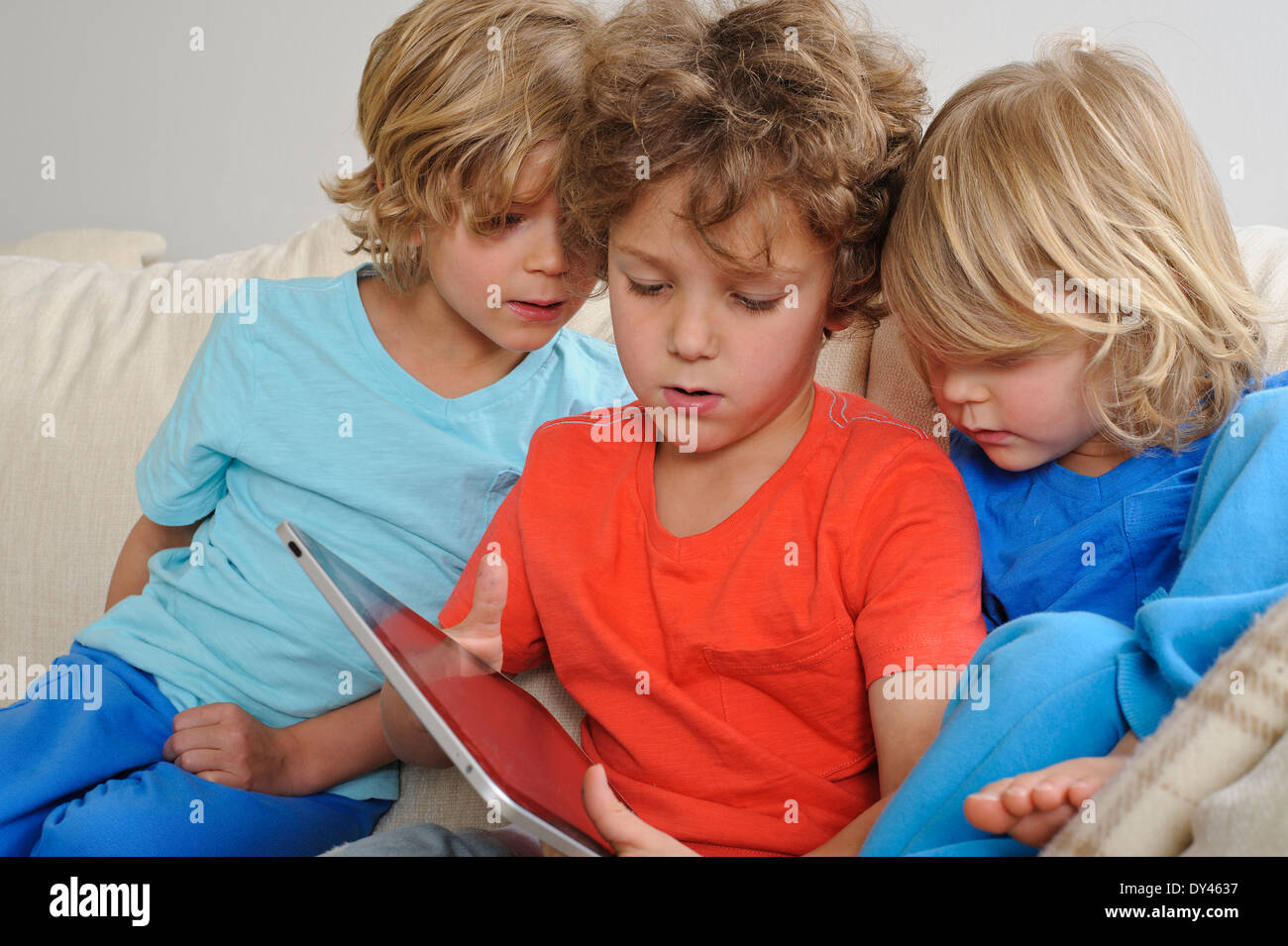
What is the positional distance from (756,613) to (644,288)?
28 centimetres


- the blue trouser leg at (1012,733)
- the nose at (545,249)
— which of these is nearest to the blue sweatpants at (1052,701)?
the blue trouser leg at (1012,733)

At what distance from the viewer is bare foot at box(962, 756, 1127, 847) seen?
604 millimetres

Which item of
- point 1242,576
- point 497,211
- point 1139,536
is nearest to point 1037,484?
point 1139,536

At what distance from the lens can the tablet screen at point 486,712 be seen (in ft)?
2.17

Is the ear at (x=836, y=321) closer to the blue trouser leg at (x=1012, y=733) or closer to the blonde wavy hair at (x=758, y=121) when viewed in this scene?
the blonde wavy hair at (x=758, y=121)

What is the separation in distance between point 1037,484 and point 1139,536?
0.35 feet

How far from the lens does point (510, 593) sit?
3.38ft

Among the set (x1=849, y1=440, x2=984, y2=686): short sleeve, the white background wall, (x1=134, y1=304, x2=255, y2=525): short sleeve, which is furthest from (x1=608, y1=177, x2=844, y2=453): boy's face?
the white background wall

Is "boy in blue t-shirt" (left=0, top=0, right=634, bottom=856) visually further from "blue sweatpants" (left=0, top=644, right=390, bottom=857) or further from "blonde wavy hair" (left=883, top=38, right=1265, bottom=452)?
"blonde wavy hair" (left=883, top=38, right=1265, bottom=452)

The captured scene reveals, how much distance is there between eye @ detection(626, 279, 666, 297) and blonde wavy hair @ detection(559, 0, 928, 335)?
0.06 meters

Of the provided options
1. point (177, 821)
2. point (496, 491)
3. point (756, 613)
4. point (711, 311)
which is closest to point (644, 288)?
point (711, 311)
